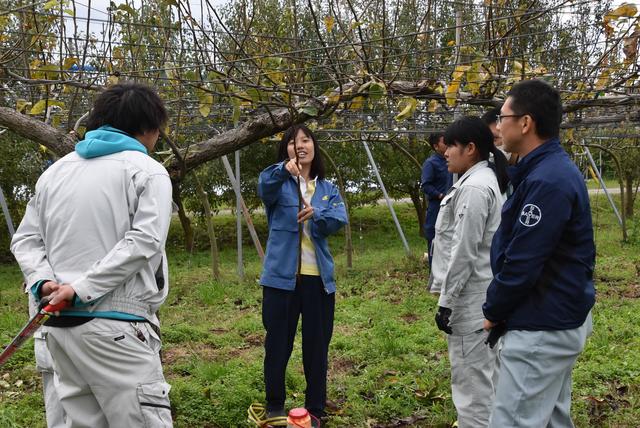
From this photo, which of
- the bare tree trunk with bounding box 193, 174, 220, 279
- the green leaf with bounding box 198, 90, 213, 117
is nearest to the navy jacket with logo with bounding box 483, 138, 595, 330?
the green leaf with bounding box 198, 90, 213, 117

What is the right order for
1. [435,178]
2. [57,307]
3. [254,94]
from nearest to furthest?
[57,307], [254,94], [435,178]

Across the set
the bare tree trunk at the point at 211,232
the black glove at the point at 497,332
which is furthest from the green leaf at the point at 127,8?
the bare tree trunk at the point at 211,232

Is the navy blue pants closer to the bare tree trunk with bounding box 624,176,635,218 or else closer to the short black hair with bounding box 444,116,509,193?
the short black hair with bounding box 444,116,509,193

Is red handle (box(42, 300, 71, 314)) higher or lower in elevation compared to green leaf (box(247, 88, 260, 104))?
lower

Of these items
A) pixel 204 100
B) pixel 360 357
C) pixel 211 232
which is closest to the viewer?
pixel 204 100

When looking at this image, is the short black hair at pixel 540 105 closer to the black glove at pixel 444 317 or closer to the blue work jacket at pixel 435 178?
the black glove at pixel 444 317

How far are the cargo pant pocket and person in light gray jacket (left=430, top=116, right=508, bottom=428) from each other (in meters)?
1.40

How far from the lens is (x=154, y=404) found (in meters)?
2.40

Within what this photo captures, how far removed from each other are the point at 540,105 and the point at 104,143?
64.0 inches

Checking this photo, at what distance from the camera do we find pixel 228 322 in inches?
268

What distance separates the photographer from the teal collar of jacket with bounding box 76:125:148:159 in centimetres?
246

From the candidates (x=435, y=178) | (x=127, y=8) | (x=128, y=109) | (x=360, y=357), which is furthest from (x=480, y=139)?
(x=435, y=178)

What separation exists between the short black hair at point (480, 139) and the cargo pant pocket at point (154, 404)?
1.87 metres

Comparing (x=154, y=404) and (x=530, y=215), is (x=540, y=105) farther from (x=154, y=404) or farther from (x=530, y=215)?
(x=154, y=404)
